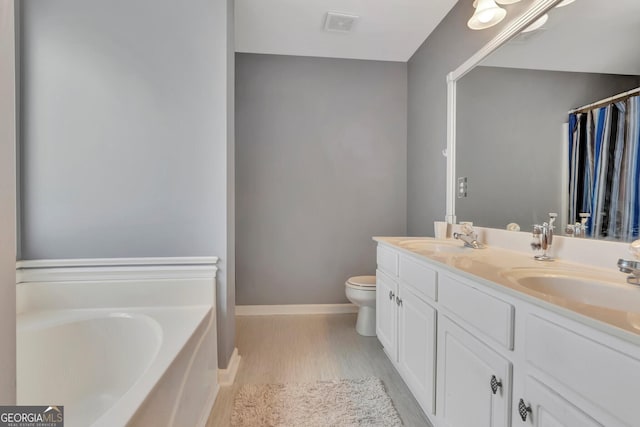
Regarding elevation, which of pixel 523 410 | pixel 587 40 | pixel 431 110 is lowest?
pixel 523 410

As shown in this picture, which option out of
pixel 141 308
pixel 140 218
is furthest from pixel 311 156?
pixel 141 308

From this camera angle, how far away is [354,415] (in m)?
1.42

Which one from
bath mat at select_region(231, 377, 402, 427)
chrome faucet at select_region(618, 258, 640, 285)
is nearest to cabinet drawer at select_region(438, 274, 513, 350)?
chrome faucet at select_region(618, 258, 640, 285)

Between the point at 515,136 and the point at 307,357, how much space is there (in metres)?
1.87

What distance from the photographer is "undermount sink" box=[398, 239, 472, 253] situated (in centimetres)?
168

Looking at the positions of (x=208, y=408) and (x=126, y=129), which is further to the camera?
(x=126, y=129)

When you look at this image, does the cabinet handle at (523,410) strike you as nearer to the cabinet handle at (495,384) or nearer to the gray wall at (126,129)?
the cabinet handle at (495,384)

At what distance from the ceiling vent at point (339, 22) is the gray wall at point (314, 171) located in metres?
0.45

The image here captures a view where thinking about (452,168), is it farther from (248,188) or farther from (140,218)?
(140,218)

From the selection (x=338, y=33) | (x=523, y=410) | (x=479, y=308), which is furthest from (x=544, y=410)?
(x=338, y=33)

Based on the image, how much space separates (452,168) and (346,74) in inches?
56.9

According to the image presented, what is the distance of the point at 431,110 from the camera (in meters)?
2.38

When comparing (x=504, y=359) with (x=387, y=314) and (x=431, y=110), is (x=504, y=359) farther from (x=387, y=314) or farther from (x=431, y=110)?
(x=431, y=110)

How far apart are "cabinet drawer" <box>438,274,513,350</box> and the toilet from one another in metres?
1.08
